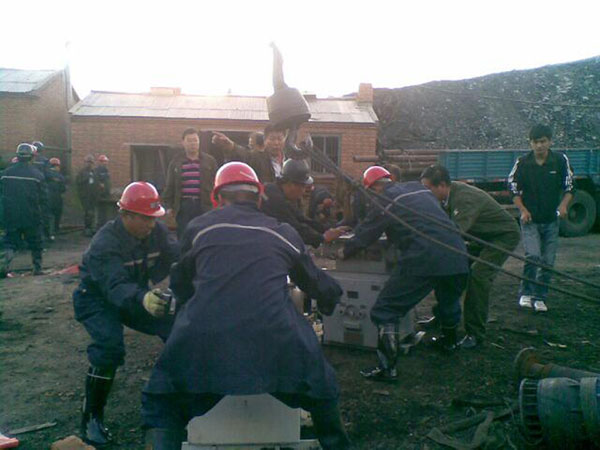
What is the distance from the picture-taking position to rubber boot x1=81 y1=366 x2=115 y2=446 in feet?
10.9

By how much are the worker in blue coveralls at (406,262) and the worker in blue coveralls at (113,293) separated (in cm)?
171

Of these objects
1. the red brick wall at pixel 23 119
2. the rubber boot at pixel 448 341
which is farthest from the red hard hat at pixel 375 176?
the red brick wall at pixel 23 119

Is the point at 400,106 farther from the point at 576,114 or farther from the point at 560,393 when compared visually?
the point at 560,393

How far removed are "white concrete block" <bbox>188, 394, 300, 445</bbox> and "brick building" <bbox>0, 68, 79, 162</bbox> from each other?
16241 mm

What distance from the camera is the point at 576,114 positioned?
2319 cm

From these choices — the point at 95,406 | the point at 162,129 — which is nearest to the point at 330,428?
the point at 95,406

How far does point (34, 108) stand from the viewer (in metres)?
17.9

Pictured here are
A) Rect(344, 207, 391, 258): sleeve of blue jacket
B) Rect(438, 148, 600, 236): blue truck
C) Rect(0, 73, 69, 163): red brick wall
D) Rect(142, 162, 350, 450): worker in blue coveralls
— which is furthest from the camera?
Rect(0, 73, 69, 163): red brick wall

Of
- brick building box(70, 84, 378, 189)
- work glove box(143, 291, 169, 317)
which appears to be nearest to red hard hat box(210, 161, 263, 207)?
work glove box(143, 291, 169, 317)

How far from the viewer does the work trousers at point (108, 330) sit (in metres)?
3.29

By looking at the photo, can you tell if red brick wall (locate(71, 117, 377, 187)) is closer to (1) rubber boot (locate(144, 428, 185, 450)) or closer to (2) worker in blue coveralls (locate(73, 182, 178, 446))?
(2) worker in blue coveralls (locate(73, 182, 178, 446))

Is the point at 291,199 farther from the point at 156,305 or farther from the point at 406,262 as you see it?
the point at 156,305

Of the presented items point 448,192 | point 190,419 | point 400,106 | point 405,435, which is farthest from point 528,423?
point 400,106

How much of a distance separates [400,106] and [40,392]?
19795mm
